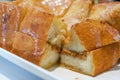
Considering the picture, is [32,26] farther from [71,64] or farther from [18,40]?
[71,64]

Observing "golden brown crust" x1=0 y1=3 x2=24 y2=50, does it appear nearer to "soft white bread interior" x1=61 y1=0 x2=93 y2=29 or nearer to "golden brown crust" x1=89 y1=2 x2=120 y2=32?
"soft white bread interior" x1=61 y1=0 x2=93 y2=29

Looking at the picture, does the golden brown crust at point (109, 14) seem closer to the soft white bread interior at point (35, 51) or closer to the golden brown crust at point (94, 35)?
the golden brown crust at point (94, 35)

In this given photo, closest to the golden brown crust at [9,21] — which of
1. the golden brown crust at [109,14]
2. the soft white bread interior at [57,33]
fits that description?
the soft white bread interior at [57,33]

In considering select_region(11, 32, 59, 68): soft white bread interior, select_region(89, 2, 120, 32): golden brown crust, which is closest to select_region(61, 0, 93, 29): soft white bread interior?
select_region(89, 2, 120, 32): golden brown crust

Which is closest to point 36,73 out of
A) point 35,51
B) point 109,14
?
point 35,51

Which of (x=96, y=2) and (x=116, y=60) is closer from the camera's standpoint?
Result: (x=116, y=60)

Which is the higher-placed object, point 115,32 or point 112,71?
point 115,32

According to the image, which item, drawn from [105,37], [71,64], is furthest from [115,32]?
[71,64]
